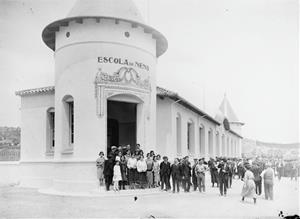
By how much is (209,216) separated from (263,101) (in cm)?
741

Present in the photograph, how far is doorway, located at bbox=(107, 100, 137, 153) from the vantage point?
70.1ft

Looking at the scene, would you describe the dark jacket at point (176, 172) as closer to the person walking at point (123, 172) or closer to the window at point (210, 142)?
the person walking at point (123, 172)

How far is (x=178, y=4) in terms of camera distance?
11805mm

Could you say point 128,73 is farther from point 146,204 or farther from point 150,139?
point 146,204

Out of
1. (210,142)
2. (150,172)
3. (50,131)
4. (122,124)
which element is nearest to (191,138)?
(122,124)

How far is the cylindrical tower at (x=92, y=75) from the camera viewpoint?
15.7m

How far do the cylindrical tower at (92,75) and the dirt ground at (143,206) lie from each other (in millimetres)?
2075

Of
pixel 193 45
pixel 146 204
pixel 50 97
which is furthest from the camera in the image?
pixel 50 97

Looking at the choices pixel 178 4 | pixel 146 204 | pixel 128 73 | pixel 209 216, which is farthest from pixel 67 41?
pixel 209 216

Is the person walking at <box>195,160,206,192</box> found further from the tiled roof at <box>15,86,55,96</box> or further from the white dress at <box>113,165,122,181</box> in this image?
the tiled roof at <box>15,86,55,96</box>

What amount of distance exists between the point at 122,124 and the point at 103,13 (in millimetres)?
7685

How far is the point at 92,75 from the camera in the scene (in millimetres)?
15836

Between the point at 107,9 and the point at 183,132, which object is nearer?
the point at 107,9

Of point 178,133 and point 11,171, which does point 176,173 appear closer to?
point 178,133
